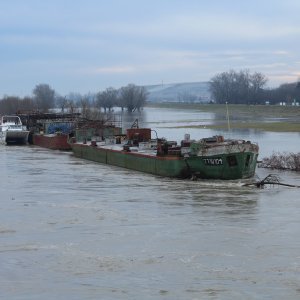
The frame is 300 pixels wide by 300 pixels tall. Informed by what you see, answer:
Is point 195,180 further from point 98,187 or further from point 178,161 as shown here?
point 98,187

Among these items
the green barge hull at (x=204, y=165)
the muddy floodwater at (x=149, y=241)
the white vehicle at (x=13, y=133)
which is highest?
the white vehicle at (x=13, y=133)

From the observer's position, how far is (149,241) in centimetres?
1547

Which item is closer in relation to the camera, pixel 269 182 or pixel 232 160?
pixel 269 182

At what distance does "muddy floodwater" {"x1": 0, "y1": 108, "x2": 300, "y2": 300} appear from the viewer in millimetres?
11633

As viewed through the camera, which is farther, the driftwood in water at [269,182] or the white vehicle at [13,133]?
the white vehicle at [13,133]

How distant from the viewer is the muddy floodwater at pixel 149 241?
11633 millimetres

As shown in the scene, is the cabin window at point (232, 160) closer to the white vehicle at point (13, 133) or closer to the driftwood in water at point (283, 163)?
the driftwood in water at point (283, 163)

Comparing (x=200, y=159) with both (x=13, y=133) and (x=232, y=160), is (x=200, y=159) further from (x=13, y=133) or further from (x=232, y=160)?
(x=13, y=133)

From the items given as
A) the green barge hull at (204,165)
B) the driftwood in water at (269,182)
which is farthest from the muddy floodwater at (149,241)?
the green barge hull at (204,165)

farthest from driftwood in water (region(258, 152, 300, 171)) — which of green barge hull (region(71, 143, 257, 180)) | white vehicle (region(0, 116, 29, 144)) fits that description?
white vehicle (region(0, 116, 29, 144))

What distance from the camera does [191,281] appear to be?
1191 cm

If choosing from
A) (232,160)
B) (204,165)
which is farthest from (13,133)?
(232,160)

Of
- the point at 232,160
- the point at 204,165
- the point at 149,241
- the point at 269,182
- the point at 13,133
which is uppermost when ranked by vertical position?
the point at 13,133

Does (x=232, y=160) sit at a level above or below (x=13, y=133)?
below
